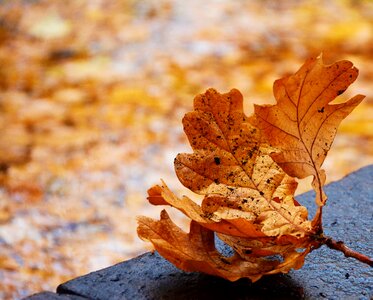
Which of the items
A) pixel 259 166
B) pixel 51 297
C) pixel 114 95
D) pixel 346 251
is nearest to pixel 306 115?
pixel 259 166

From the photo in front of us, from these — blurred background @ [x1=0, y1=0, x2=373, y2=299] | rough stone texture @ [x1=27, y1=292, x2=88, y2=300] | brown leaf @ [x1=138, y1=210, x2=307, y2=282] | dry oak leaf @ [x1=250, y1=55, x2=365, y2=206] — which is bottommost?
brown leaf @ [x1=138, y1=210, x2=307, y2=282]

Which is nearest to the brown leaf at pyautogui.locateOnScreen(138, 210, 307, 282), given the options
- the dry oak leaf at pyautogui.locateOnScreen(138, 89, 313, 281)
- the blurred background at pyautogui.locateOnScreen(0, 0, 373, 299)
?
the dry oak leaf at pyautogui.locateOnScreen(138, 89, 313, 281)

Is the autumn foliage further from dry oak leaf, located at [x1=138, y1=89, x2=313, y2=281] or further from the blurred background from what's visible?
the blurred background

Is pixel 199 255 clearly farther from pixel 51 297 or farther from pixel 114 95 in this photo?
pixel 114 95

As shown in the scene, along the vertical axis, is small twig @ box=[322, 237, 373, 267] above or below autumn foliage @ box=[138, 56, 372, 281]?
below

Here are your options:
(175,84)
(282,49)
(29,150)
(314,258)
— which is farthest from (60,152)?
(314,258)

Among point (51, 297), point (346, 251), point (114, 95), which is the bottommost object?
point (346, 251)

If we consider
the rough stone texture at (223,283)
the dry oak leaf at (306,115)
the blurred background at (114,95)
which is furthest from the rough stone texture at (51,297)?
the blurred background at (114,95)

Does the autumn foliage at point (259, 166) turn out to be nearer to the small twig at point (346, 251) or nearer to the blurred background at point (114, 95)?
the small twig at point (346, 251)
